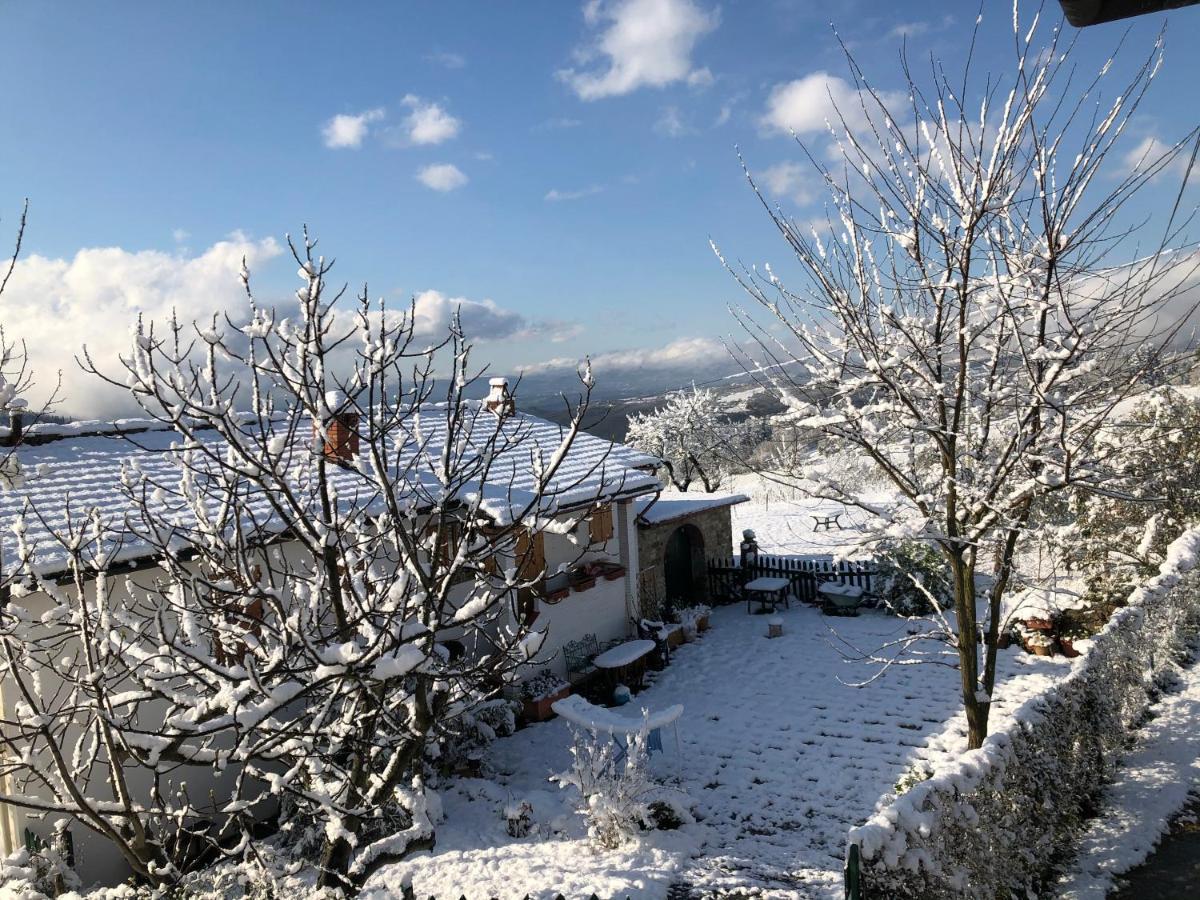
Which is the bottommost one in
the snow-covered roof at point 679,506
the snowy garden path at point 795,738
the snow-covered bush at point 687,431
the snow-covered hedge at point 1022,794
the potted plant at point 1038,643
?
the snowy garden path at point 795,738

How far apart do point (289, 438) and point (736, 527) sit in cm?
Result: 2480

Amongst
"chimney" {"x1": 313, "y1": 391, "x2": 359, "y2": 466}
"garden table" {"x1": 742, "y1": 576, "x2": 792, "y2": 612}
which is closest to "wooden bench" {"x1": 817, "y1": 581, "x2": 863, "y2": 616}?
"garden table" {"x1": 742, "y1": 576, "x2": 792, "y2": 612}

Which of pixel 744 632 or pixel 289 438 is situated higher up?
pixel 289 438

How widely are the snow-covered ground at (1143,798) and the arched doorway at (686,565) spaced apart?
29.6ft

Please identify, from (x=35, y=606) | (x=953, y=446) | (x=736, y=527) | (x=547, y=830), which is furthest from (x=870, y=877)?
(x=736, y=527)

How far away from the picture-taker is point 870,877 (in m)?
4.83

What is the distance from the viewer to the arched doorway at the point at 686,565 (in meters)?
17.3

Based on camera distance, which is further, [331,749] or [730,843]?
[730,843]

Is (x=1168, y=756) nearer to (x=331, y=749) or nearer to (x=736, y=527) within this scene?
(x=331, y=749)

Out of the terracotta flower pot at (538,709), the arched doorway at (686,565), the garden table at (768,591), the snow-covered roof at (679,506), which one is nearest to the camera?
the terracotta flower pot at (538,709)

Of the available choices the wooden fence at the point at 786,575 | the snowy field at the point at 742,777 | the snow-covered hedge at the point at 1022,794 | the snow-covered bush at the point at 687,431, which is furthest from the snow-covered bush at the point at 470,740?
the snow-covered bush at the point at 687,431

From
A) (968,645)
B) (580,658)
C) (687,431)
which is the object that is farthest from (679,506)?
(687,431)

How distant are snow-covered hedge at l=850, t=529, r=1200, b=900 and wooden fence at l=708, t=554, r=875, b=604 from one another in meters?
6.86

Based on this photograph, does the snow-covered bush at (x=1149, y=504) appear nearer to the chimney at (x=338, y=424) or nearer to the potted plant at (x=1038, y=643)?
the potted plant at (x=1038, y=643)
